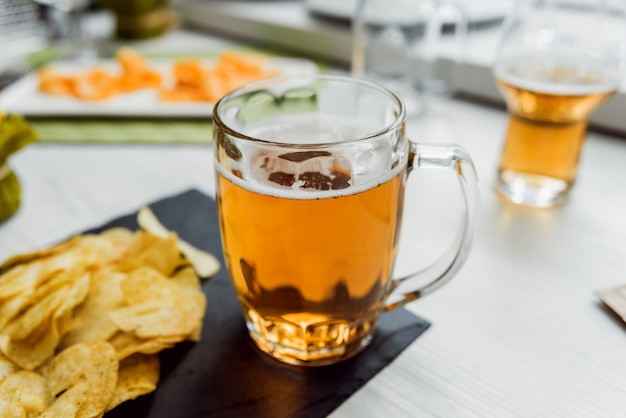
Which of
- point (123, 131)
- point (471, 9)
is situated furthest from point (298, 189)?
point (471, 9)

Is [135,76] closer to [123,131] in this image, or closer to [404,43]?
[123,131]

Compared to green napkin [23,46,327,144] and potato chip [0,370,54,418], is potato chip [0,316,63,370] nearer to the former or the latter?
potato chip [0,370,54,418]

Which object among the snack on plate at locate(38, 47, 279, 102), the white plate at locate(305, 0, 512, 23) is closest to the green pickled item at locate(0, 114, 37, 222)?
the snack on plate at locate(38, 47, 279, 102)

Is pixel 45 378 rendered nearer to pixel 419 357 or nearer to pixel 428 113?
pixel 419 357

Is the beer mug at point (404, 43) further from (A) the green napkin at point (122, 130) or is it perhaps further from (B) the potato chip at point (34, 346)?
(B) the potato chip at point (34, 346)

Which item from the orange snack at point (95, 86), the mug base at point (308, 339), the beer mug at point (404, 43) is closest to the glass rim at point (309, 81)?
the mug base at point (308, 339)

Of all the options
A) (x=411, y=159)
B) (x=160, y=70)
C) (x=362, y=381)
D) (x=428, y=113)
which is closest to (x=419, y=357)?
(x=362, y=381)

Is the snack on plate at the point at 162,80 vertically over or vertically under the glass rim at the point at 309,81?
under
